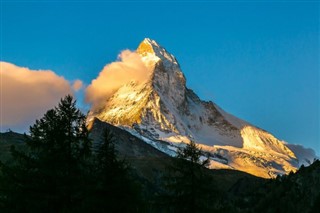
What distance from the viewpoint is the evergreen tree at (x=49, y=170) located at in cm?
3444

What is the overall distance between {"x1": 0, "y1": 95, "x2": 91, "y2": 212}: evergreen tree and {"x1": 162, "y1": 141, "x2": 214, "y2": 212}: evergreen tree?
596 centimetres

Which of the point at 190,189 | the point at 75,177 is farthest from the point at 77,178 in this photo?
the point at 190,189

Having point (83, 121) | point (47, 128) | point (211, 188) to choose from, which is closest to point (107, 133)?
point (83, 121)

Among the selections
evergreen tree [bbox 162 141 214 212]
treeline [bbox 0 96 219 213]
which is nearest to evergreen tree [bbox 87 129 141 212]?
treeline [bbox 0 96 219 213]

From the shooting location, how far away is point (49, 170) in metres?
34.8

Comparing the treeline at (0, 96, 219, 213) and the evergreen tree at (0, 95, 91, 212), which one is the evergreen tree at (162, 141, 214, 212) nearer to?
the treeline at (0, 96, 219, 213)

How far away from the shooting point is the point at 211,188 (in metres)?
37.6

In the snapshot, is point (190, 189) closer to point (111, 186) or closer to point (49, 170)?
point (111, 186)

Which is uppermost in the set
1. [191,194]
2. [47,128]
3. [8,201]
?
[47,128]

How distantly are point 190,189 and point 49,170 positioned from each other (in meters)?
9.07

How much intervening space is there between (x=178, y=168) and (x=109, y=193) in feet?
16.6

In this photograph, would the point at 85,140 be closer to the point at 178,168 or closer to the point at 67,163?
the point at 67,163

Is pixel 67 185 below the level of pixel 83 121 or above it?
below

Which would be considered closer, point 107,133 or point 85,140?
point 85,140
